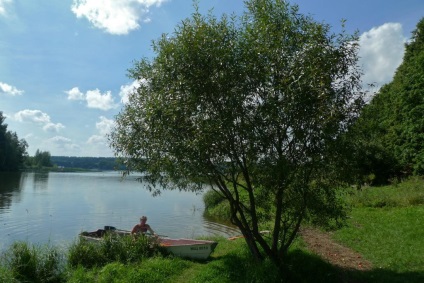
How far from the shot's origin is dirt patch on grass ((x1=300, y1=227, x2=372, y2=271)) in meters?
11.8

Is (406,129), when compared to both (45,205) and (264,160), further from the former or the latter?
(45,205)

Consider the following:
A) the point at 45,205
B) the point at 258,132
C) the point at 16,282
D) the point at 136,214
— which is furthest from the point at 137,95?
the point at 45,205

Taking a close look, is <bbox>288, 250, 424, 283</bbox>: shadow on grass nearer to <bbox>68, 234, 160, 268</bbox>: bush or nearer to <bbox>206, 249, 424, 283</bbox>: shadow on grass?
<bbox>206, 249, 424, 283</bbox>: shadow on grass

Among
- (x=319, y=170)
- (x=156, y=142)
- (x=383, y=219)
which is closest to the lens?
(x=319, y=170)

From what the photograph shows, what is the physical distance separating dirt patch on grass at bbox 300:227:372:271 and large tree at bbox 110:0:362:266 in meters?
2.96

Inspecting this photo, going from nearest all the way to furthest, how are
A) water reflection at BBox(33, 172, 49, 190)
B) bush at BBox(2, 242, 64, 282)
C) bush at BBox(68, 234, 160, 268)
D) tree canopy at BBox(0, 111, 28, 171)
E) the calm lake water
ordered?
bush at BBox(2, 242, 64, 282) < bush at BBox(68, 234, 160, 268) < the calm lake water < water reflection at BBox(33, 172, 49, 190) < tree canopy at BBox(0, 111, 28, 171)

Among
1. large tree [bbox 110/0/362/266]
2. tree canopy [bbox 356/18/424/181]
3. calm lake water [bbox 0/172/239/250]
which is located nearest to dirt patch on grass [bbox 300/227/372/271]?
large tree [bbox 110/0/362/266]

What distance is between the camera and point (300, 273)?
1031 cm

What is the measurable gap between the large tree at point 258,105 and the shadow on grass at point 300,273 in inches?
54.2

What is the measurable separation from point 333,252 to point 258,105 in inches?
288

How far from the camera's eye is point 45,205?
122 ft

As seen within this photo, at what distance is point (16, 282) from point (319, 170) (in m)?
8.68

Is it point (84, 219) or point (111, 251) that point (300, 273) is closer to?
→ point (111, 251)

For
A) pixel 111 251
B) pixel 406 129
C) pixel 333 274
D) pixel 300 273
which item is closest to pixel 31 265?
pixel 111 251
